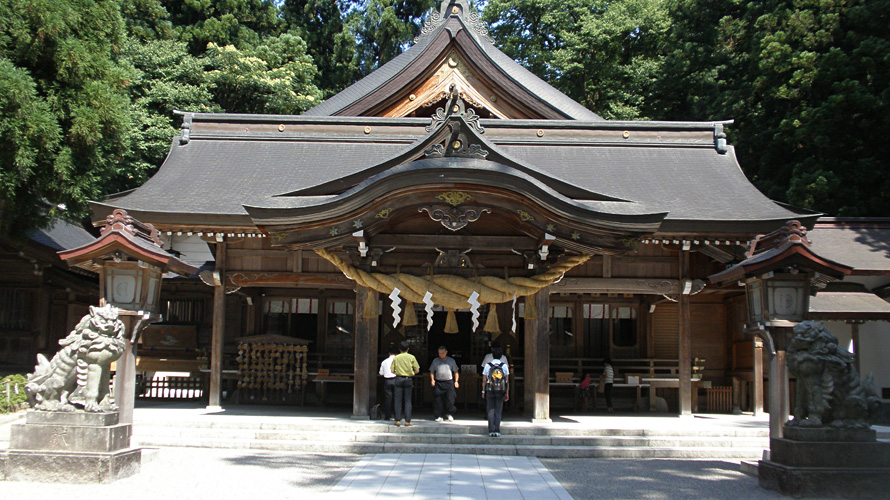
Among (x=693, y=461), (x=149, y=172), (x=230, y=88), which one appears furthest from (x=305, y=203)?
(x=230, y=88)

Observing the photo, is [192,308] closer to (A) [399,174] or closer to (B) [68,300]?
(B) [68,300]

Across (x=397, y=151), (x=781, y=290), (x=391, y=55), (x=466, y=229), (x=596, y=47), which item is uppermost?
(x=391, y=55)

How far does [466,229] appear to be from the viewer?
1141cm

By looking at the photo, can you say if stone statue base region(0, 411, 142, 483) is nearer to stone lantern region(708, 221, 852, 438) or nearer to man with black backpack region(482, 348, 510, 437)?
man with black backpack region(482, 348, 510, 437)

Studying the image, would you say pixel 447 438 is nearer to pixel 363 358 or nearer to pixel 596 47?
pixel 363 358

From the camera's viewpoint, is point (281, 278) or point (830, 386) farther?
point (281, 278)

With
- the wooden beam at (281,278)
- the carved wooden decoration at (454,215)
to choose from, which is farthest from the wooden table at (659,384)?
the wooden beam at (281,278)

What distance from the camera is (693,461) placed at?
30.7 feet

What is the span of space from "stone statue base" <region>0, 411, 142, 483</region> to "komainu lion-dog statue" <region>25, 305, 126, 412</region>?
0.13m

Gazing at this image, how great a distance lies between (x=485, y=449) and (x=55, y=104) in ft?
34.4

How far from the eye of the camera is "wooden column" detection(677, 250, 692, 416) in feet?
39.1

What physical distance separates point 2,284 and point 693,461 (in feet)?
53.3

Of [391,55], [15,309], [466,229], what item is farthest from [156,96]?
[466,229]

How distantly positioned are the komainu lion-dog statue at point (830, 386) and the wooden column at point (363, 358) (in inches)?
259
